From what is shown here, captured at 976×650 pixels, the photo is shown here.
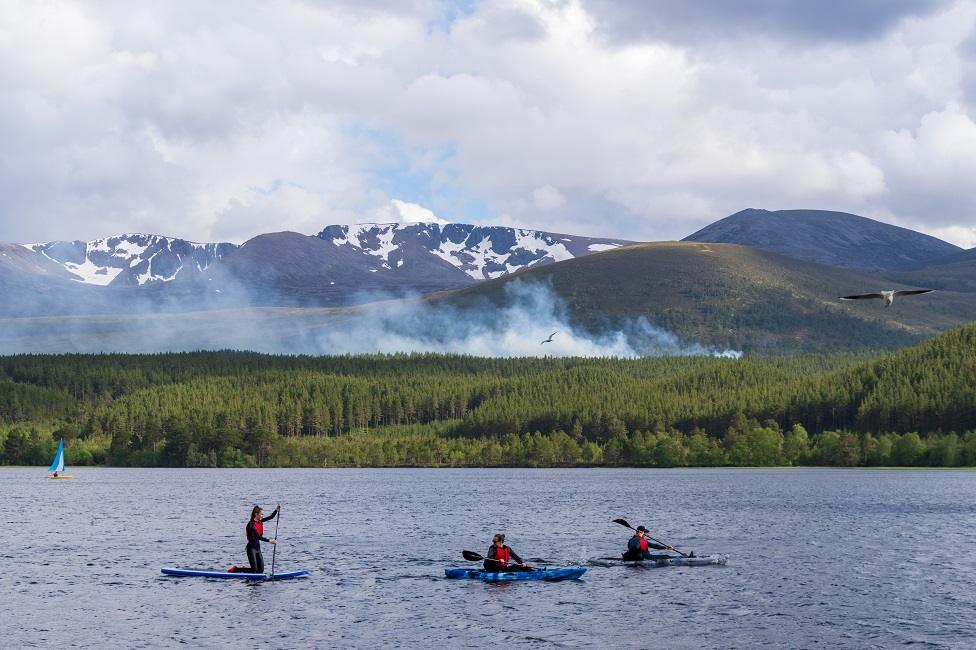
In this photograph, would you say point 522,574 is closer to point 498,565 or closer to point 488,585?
point 498,565

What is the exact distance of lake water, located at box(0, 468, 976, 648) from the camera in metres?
66.7

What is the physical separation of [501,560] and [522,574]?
171 cm

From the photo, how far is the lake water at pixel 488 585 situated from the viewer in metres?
66.7

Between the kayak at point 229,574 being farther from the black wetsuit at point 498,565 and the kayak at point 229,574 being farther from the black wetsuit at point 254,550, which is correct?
the black wetsuit at point 498,565

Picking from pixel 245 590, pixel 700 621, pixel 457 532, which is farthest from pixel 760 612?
pixel 457 532

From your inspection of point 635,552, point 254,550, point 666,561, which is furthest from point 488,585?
point 666,561

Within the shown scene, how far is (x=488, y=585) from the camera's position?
279 feet

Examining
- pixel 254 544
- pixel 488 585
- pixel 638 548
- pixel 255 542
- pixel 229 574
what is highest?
pixel 255 542

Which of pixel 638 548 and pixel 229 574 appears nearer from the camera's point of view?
pixel 229 574

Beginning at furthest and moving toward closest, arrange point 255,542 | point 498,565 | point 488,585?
1. point 488,585
2. point 498,565
3. point 255,542

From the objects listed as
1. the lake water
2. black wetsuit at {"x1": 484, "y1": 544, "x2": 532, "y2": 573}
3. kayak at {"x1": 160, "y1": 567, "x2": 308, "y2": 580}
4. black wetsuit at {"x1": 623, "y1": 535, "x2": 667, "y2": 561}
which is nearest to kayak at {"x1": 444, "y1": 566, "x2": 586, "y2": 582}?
black wetsuit at {"x1": 484, "y1": 544, "x2": 532, "y2": 573}

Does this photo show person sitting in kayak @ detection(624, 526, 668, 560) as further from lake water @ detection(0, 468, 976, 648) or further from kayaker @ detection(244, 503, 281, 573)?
kayaker @ detection(244, 503, 281, 573)

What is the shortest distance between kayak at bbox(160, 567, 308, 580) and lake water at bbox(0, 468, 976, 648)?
880 mm

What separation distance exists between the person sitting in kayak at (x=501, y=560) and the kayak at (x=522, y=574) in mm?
340
